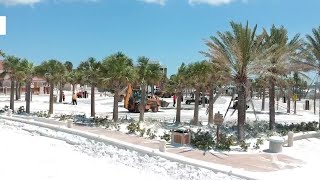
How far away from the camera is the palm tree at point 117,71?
82.2 ft

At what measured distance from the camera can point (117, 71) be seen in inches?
987

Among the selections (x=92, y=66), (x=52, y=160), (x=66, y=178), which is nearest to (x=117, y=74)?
(x=92, y=66)

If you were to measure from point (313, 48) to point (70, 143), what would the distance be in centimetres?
1508

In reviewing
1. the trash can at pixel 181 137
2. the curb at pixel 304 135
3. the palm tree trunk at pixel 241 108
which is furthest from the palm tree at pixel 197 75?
the trash can at pixel 181 137

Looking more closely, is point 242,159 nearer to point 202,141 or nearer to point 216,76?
point 202,141

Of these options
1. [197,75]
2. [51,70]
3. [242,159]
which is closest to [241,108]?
[242,159]

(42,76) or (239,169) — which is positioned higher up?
(42,76)

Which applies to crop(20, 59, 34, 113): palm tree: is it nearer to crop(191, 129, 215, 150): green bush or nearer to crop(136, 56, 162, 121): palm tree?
crop(136, 56, 162, 121): palm tree

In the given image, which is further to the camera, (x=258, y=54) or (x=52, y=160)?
(x=258, y=54)

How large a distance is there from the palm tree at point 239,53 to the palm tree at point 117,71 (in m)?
5.45

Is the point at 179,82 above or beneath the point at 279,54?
beneath

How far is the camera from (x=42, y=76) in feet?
105

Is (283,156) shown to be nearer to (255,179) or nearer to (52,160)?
(255,179)

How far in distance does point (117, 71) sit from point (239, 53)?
7291mm
